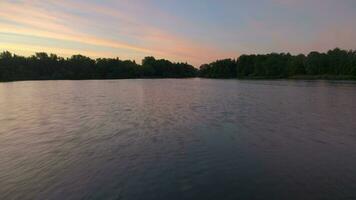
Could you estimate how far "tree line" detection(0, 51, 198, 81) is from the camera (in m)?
139

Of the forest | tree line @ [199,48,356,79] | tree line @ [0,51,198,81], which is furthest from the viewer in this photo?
tree line @ [0,51,198,81]

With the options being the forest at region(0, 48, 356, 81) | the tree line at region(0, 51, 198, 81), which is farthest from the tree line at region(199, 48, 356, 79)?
the tree line at region(0, 51, 198, 81)

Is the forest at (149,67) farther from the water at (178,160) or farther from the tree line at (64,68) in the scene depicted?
the water at (178,160)

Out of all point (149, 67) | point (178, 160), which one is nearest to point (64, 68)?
point (149, 67)

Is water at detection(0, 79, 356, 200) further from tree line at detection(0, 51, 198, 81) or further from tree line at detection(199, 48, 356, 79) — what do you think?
tree line at detection(0, 51, 198, 81)

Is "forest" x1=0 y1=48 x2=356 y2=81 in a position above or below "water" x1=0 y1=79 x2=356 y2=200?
above

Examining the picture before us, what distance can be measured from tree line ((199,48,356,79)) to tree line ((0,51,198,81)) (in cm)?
5989

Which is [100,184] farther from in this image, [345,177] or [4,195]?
[345,177]

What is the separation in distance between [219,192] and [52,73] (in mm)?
159165

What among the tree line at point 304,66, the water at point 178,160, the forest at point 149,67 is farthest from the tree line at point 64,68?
the water at point 178,160

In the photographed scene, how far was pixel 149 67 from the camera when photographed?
194375 millimetres

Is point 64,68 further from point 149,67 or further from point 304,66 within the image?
point 304,66

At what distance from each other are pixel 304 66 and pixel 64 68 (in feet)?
370

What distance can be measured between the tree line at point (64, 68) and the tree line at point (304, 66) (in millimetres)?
59888
